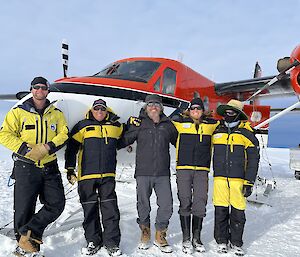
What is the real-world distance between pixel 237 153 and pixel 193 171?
Answer: 647mm

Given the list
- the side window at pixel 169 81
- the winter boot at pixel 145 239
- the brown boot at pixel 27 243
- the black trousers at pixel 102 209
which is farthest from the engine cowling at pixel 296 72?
the brown boot at pixel 27 243

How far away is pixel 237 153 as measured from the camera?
13.3 feet

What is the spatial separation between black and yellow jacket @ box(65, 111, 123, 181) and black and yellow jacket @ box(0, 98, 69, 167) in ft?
1.07

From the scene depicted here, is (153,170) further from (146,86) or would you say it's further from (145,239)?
(146,86)

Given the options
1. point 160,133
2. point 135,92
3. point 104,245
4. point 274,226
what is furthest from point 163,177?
point 274,226

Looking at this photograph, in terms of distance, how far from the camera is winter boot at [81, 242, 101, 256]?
146 inches

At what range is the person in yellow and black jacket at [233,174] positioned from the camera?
399cm

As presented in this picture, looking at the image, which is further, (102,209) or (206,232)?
(206,232)

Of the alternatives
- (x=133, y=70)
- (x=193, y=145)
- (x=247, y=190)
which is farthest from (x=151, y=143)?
(x=133, y=70)

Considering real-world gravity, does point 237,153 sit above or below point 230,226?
above

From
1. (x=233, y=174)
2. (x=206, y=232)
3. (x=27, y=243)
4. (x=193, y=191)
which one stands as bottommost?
(x=206, y=232)

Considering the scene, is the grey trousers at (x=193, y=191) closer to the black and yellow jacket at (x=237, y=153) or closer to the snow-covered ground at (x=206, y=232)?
the black and yellow jacket at (x=237, y=153)

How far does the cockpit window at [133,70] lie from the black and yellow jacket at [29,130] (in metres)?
1.99

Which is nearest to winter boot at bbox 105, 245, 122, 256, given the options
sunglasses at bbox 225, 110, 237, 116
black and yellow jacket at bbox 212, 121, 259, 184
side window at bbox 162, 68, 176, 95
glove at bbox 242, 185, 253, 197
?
black and yellow jacket at bbox 212, 121, 259, 184
